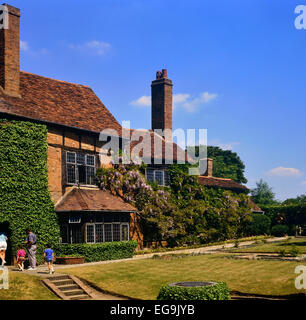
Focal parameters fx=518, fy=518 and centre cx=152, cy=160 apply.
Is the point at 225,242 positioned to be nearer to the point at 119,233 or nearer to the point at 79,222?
the point at 119,233

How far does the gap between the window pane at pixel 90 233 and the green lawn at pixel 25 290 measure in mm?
8186

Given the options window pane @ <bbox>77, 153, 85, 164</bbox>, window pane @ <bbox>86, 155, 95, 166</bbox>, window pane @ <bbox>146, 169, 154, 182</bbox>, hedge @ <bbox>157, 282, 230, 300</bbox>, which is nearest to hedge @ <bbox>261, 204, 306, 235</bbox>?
window pane @ <bbox>146, 169, 154, 182</bbox>

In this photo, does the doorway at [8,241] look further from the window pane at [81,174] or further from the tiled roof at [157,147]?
the tiled roof at [157,147]

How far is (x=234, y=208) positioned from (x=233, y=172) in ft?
110

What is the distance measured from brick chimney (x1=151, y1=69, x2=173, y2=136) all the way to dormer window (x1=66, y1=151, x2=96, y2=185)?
1031cm

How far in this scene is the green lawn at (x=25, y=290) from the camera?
778 inches

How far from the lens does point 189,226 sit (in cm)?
3872

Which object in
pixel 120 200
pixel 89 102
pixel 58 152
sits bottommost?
pixel 120 200

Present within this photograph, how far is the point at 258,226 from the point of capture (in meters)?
46.5

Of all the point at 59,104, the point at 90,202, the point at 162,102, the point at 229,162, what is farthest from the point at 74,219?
the point at 229,162

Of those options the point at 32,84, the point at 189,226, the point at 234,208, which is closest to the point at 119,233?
the point at 189,226

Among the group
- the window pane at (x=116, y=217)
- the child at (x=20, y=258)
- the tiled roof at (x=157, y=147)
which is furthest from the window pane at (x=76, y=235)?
the tiled roof at (x=157, y=147)

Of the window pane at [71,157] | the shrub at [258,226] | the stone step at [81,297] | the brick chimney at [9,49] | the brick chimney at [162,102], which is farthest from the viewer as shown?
the shrub at [258,226]

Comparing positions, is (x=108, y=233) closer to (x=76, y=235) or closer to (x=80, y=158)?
(x=76, y=235)
